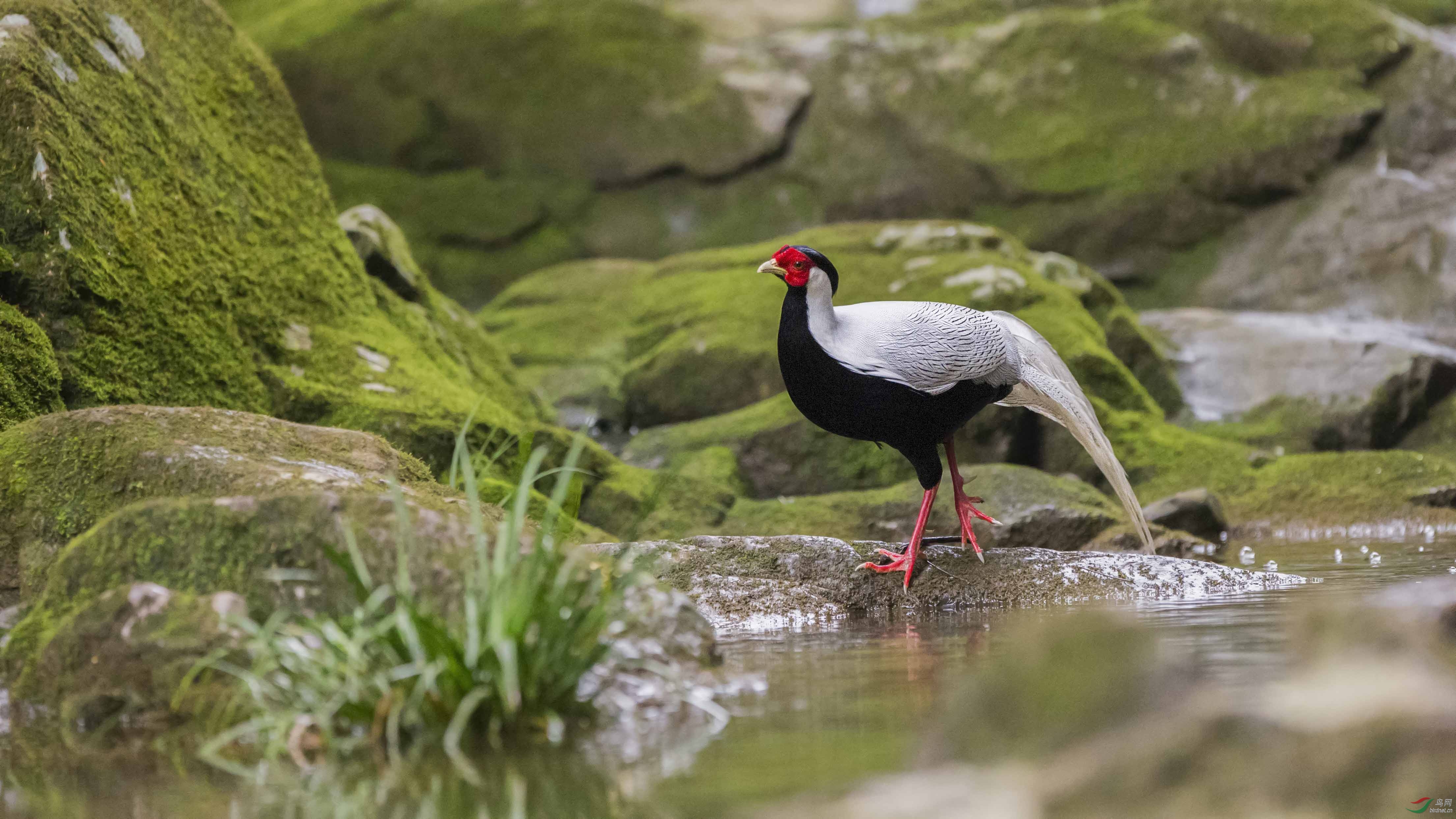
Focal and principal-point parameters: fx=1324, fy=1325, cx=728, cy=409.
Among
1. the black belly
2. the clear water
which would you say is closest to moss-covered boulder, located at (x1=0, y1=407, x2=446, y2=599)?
the clear water

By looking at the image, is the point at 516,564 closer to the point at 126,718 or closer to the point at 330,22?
the point at 126,718

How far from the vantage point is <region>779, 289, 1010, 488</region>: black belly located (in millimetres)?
5961

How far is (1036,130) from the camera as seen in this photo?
17953 mm

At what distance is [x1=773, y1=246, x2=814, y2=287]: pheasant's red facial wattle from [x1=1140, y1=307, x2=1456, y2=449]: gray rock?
322 inches

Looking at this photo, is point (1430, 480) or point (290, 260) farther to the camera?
point (1430, 480)

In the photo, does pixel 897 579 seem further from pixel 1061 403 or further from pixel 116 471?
pixel 116 471

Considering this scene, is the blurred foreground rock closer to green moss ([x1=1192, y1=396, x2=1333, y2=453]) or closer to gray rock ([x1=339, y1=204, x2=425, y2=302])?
gray rock ([x1=339, y1=204, x2=425, y2=302])

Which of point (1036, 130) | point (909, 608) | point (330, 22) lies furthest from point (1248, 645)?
point (330, 22)

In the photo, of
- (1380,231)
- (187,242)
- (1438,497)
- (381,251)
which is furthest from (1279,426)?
(187,242)

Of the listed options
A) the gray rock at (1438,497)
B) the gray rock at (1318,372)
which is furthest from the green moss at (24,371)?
the gray rock at (1318,372)

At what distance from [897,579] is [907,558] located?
13cm

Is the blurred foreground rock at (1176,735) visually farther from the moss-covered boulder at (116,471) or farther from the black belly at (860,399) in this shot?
the black belly at (860,399)

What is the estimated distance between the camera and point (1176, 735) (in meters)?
2.38

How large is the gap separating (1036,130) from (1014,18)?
223 centimetres
